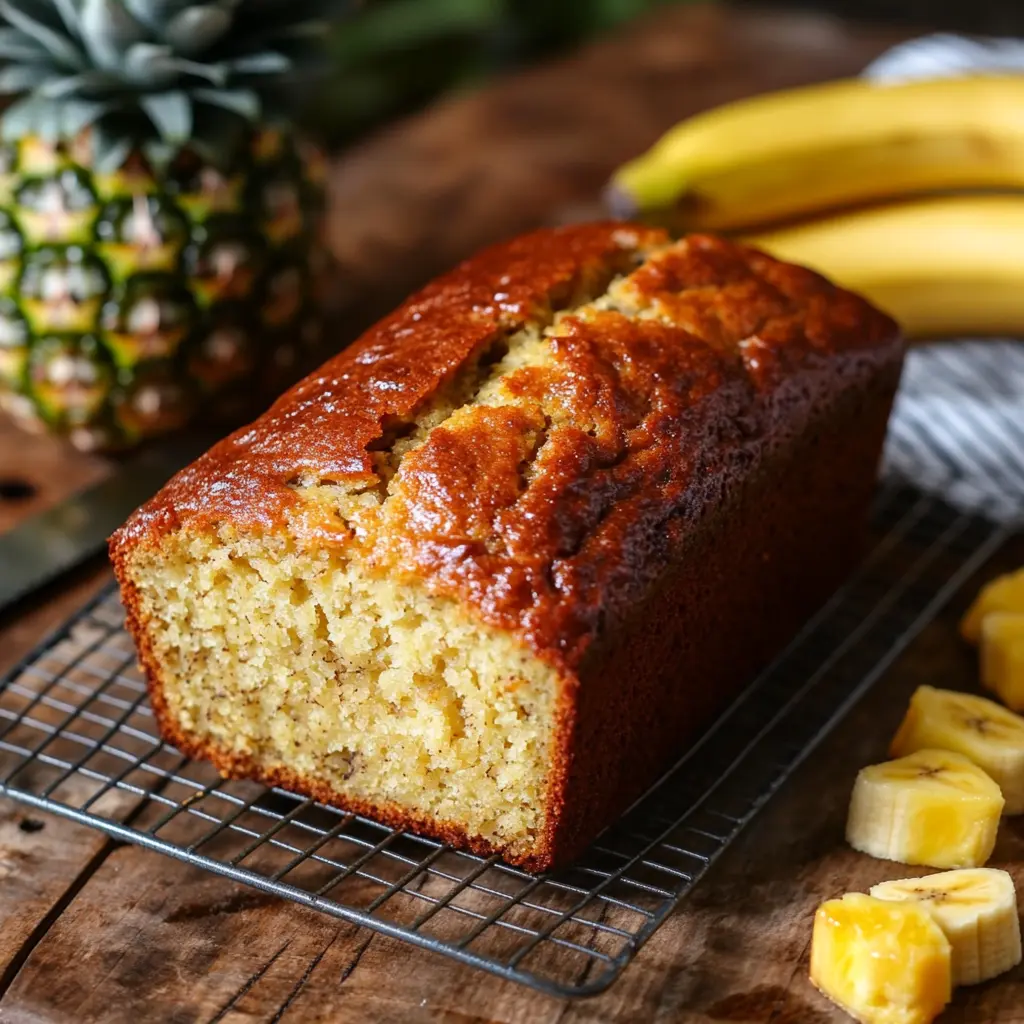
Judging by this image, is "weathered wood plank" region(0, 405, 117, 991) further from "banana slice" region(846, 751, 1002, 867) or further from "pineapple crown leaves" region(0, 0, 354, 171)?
"banana slice" region(846, 751, 1002, 867)

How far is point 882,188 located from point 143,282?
1.88 metres

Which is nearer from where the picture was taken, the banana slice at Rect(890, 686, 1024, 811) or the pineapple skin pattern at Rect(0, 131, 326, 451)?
the banana slice at Rect(890, 686, 1024, 811)

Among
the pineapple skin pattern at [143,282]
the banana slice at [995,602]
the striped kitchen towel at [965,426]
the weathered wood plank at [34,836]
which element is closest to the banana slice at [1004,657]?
the banana slice at [995,602]

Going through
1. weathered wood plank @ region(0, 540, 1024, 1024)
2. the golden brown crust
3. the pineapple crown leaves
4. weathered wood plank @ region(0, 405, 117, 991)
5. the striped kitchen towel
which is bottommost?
weathered wood plank @ region(0, 540, 1024, 1024)

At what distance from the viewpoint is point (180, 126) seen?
280 centimetres

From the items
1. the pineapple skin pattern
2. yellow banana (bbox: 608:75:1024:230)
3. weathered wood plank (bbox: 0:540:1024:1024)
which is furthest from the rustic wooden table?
yellow banana (bbox: 608:75:1024:230)

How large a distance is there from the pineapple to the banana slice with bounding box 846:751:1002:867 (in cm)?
165

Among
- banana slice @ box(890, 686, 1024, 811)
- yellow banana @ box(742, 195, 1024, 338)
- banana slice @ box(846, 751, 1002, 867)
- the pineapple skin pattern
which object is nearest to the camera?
banana slice @ box(846, 751, 1002, 867)

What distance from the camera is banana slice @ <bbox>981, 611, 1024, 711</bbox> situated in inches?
97.2

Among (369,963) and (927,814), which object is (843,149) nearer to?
(927,814)

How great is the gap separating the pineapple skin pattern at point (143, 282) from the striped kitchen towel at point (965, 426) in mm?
1401

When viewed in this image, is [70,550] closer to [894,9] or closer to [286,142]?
[286,142]

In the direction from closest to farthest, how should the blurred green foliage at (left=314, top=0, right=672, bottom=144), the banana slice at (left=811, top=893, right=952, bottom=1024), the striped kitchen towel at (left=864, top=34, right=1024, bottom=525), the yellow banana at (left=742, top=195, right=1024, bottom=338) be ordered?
the banana slice at (left=811, top=893, right=952, bottom=1024) < the striped kitchen towel at (left=864, top=34, right=1024, bottom=525) < the yellow banana at (left=742, top=195, right=1024, bottom=338) < the blurred green foliage at (left=314, top=0, right=672, bottom=144)

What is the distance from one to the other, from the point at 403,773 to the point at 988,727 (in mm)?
950
